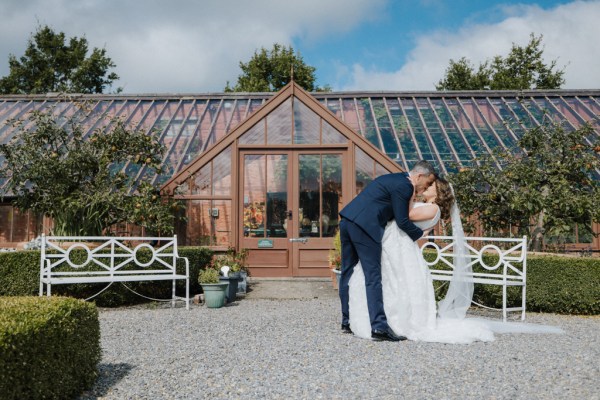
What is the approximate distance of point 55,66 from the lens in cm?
2783

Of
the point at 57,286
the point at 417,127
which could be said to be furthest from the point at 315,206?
the point at 57,286

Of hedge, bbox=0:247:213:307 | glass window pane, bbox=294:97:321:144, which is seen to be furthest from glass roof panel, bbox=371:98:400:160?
hedge, bbox=0:247:213:307

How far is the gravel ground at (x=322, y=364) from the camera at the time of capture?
372cm

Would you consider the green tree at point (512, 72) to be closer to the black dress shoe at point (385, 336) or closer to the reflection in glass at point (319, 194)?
the reflection in glass at point (319, 194)

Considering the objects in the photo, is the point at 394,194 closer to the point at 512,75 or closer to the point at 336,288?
the point at 336,288

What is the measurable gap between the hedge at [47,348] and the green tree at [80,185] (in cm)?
549

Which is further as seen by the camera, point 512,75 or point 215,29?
point 512,75

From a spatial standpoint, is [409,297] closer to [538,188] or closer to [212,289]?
[212,289]

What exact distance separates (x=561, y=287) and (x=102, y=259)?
22.2ft

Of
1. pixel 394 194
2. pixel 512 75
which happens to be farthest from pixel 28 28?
pixel 394 194

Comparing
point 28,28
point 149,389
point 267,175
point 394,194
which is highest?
point 28,28

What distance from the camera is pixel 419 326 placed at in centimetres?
547

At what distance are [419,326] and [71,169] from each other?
7.10 m

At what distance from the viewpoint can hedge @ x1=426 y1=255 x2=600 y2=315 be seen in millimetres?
7410
